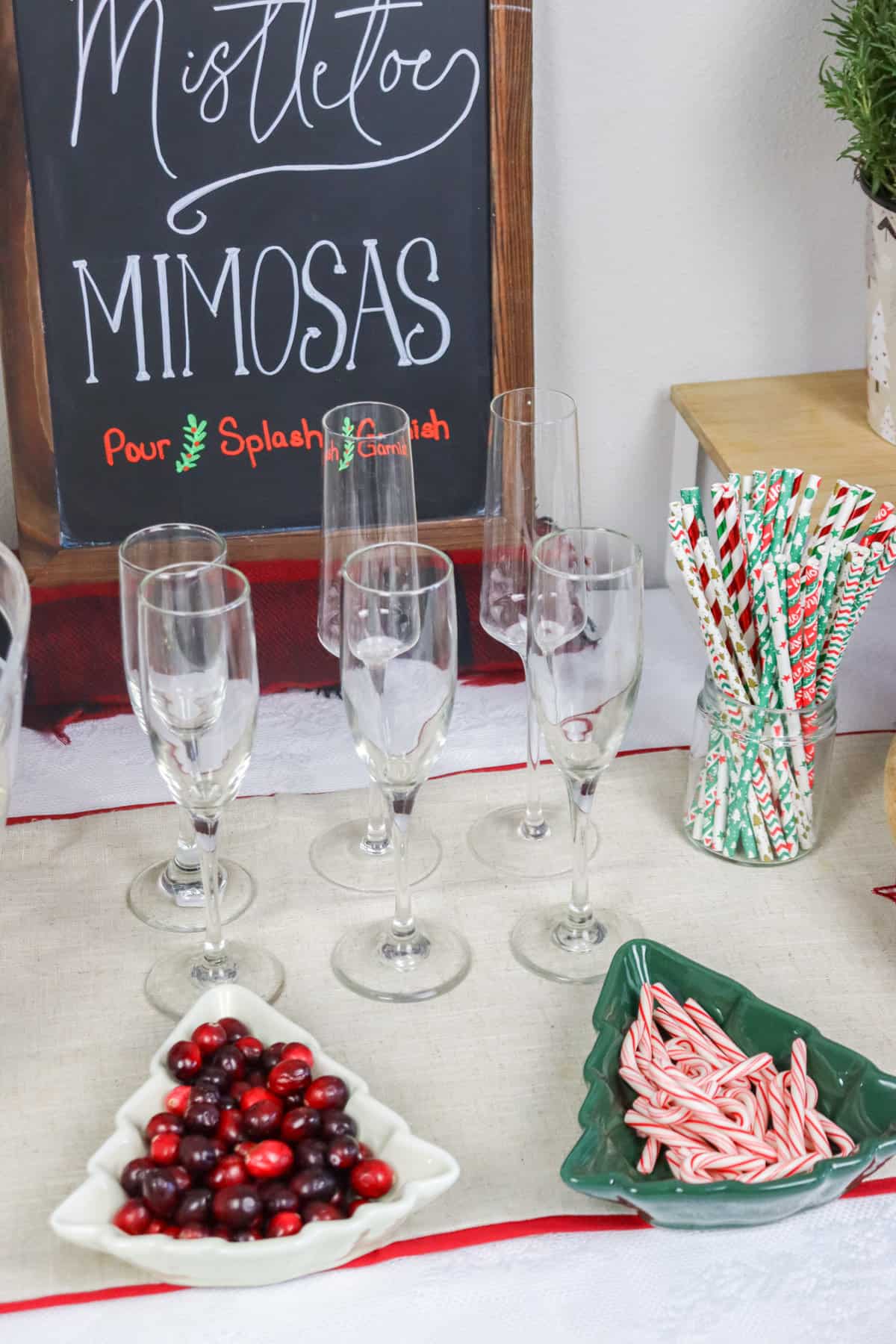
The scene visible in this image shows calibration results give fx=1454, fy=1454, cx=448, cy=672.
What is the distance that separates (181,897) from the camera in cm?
91

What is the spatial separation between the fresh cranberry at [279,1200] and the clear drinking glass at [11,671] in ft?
0.69

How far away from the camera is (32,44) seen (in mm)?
981

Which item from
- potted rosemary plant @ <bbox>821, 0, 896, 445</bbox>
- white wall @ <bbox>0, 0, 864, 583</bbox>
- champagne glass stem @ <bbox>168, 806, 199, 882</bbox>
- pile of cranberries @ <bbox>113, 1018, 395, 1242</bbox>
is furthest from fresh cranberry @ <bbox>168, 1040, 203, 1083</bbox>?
potted rosemary plant @ <bbox>821, 0, 896, 445</bbox>

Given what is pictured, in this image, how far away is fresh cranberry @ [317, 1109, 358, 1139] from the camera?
688 millimetres

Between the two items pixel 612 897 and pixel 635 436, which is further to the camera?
pixel 635 436

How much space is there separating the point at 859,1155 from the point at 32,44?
0.86 metres

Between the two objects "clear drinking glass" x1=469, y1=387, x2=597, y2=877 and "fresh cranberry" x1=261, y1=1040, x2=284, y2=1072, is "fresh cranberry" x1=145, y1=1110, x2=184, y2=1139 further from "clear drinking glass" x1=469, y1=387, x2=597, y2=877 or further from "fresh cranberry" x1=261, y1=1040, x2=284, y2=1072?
"clear drinking glass" x1=469, y1=387, x2=597, y2=877

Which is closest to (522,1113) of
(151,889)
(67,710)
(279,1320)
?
(279,1320)

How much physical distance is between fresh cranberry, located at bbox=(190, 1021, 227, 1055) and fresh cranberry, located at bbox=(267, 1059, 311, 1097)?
4 centimetres

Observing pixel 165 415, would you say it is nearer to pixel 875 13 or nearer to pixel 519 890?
pixel 519 890

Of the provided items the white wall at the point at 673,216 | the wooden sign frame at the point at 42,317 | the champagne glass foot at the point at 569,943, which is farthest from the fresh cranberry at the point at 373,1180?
the white wall at the point at 673,216

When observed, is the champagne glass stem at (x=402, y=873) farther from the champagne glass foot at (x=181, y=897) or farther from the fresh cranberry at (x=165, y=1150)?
the fresh cranberry at (x=165, y=1150)

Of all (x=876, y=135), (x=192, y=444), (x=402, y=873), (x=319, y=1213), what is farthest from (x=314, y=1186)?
(x=876, y=135)

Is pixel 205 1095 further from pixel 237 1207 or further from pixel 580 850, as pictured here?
pixel 580 850
